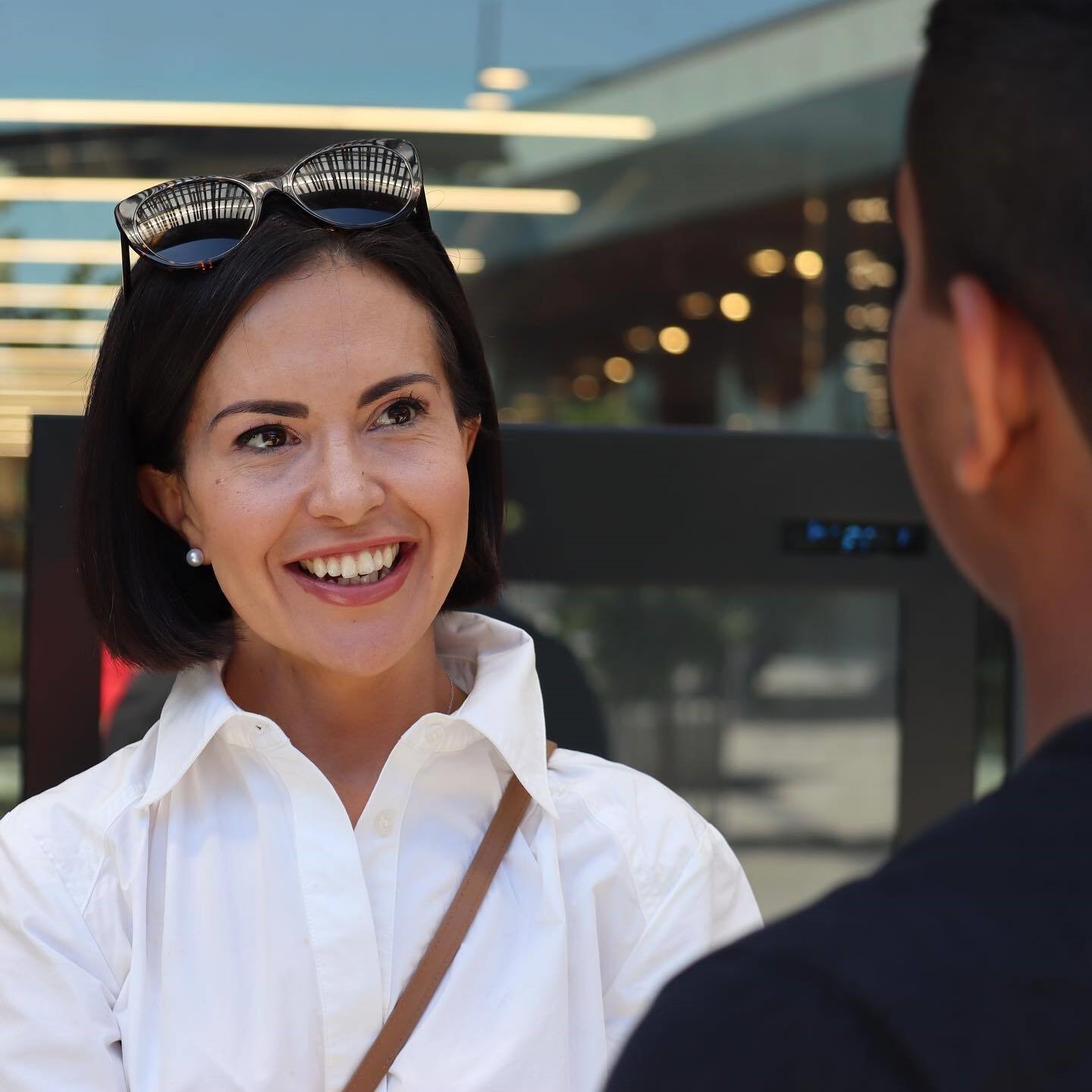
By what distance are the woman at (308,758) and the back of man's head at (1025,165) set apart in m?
1.05

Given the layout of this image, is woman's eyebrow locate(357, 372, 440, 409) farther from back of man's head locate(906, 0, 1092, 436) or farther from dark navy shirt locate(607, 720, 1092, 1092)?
dark navy shirt locate(607, 720, 1092, 1092)

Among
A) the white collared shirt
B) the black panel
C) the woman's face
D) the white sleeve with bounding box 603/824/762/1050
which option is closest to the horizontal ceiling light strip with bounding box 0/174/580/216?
the black panel

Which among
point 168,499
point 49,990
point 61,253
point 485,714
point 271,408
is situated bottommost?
point 49,990

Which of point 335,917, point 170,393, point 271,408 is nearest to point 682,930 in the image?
point 335,917

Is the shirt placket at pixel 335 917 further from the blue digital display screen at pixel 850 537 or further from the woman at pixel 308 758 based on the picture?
the blue digital display screen at pixel 850 537

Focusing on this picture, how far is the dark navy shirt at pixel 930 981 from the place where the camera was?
739 millimetres

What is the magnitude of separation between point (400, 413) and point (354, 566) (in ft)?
0.66

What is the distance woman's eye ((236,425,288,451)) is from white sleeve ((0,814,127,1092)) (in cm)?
51

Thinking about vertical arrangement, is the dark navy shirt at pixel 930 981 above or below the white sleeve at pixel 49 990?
above

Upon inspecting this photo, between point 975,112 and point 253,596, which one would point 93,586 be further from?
point 975,112

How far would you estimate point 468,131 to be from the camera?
10.4 ft

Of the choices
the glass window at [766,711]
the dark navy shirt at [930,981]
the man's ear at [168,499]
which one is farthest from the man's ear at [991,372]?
the glass window at [766,711]

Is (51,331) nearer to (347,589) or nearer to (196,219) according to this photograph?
(196,219)

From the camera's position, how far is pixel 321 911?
175cm
